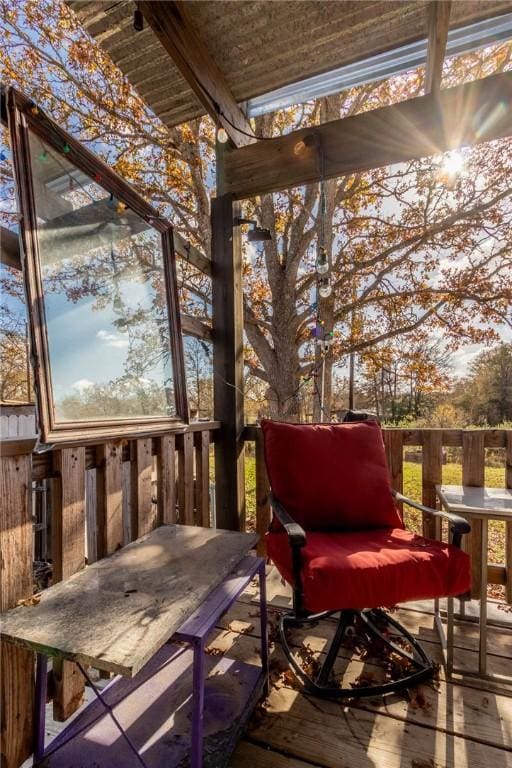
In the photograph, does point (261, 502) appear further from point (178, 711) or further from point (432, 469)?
point (178, 711)

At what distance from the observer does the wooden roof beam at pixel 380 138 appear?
173 centimetres

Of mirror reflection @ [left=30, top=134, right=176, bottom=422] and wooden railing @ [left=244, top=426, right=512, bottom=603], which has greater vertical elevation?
mirror reflection @ [left=30, top=134, right=176, bottom=422]

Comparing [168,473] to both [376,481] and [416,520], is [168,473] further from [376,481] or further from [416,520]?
[416,520]

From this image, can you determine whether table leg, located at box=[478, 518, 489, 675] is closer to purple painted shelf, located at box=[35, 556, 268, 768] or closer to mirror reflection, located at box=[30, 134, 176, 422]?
purple painted shelf, located at box=[35, 556, 268, 768]

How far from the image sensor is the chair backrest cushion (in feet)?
5.63

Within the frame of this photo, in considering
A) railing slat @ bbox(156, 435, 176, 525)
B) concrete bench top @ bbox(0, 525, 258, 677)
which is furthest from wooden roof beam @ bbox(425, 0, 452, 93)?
concrete bench top @ bbox(0, 525, 258, 677)

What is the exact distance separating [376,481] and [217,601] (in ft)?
3.34

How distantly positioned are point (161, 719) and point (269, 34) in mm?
2849

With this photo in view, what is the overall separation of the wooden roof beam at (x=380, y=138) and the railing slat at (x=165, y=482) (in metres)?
1.51

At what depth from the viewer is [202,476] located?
7.04ft

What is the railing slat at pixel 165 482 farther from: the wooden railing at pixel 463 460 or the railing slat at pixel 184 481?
the wooden railing at pixel 463 460

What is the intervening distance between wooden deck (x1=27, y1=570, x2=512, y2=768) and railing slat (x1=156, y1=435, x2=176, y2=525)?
61 cm

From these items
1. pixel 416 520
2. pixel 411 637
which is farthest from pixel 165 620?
pixel 416 520

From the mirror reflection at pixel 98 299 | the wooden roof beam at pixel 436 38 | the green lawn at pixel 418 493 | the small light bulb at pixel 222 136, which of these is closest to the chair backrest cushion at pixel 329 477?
the mirror reflection at pixel 98 299
